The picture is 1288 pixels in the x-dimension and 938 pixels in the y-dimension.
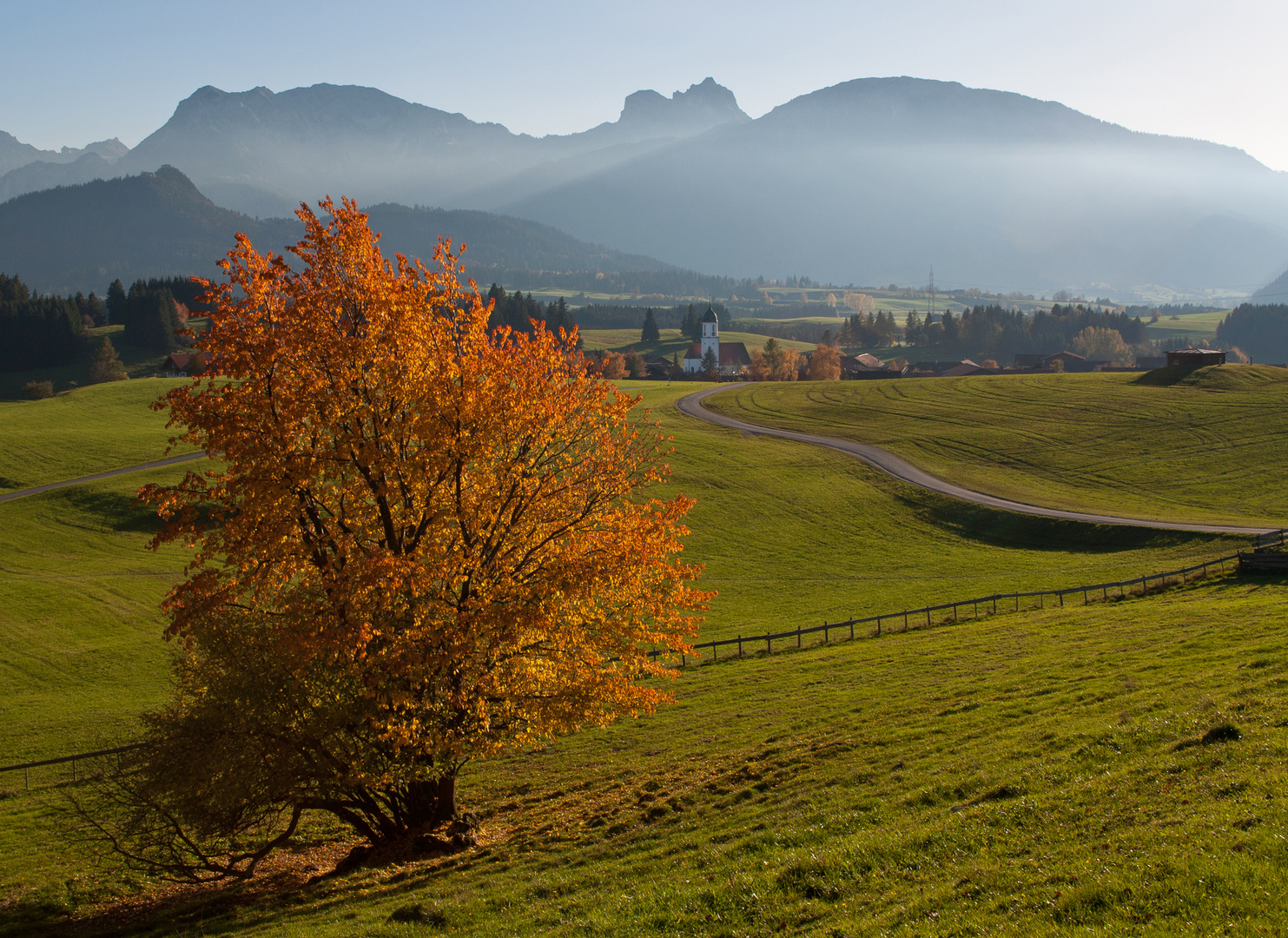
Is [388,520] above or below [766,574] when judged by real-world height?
above

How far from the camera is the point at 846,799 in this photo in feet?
54.2

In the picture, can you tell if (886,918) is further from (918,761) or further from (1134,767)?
(918,761)

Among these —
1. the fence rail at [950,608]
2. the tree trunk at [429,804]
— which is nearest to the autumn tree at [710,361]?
the fence rail at [950,608]

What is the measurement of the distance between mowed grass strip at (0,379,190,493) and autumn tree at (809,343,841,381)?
377 feet

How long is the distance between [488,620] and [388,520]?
3.49 m

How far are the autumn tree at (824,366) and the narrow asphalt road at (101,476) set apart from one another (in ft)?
391

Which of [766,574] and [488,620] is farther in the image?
[766,574]

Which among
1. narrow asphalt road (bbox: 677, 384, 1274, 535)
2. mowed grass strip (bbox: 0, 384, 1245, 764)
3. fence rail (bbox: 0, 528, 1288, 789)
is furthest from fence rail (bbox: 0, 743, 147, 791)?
narrow asphalt road (bbox: 677, 384, 1274, 535)

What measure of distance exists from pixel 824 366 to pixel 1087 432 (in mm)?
82811

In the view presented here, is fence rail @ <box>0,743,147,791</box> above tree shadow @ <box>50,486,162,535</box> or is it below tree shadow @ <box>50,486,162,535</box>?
below

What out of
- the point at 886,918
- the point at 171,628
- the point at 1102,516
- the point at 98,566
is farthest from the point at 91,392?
the point at 886,918

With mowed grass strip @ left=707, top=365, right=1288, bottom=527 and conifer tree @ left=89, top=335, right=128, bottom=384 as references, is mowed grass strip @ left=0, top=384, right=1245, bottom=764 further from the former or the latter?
conifer tree @ left=89, top=335, right=128, bottom=384

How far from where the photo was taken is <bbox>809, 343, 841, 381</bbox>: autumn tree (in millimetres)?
166750

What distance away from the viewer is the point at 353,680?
18703mm
